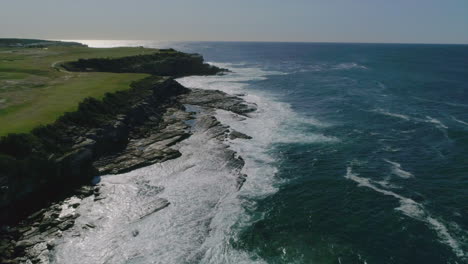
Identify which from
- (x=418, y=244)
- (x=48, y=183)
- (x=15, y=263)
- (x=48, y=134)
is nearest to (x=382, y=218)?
(x=418, y=244)

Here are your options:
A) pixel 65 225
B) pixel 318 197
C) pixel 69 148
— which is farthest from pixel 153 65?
pixel 318 197

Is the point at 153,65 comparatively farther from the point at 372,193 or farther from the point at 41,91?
the point at 372,193

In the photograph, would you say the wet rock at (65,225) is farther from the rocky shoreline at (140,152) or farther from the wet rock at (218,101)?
the wet rock at (218,101)

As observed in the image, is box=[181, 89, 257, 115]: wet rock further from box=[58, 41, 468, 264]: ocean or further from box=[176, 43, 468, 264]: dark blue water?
box=[176, 43, 468, 264]: dark blue water

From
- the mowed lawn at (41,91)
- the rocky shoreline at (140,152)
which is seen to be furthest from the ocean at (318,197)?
the mowed lawn at (41,91)

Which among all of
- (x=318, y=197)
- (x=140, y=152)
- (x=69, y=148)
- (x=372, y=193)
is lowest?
(x=318, y=197)

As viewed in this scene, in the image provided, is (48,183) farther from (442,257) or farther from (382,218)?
(442,257)
